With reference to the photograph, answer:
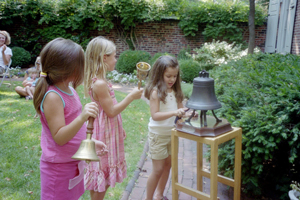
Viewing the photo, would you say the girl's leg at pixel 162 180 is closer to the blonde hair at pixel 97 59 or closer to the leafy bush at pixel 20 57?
the blonde hair at pixel 97 59

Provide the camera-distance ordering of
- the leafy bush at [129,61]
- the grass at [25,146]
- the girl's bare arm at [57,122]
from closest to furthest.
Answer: the girl's bare arm at [57,122]
the grass at [25,146]
the leafy bush at [129,61]

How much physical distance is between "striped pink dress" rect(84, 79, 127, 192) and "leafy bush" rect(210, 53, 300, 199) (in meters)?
1.11

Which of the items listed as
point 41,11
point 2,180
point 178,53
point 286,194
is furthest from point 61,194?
point 41,11

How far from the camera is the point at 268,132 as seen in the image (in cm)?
236

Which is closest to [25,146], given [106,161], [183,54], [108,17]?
[106,161]

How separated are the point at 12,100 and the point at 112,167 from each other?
5.42 meters

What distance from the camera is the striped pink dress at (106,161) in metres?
2.21

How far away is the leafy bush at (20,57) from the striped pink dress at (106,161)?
11.5 metres

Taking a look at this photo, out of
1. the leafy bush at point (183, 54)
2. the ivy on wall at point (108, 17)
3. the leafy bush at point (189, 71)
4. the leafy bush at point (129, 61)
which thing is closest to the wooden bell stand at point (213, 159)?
the leafy bush at point (189, 71)

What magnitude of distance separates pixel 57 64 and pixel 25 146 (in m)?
2.84

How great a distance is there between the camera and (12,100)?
261 inches

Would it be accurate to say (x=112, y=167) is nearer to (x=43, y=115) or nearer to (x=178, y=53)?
(x=43, y=115)

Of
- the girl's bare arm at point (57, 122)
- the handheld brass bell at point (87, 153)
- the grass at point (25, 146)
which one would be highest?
the girl's bare arm at point (57, 122)

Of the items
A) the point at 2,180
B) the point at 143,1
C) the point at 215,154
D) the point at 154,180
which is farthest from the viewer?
the point at 143,1
